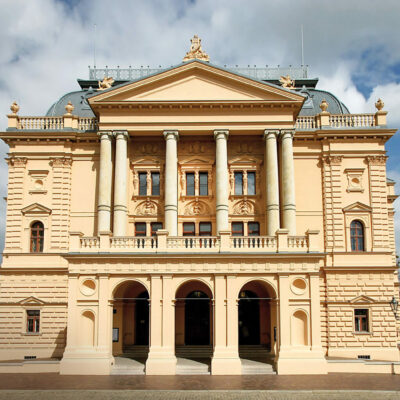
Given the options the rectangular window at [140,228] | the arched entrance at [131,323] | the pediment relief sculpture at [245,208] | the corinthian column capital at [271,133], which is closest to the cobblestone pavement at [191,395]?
the arched entrance at [131,323]

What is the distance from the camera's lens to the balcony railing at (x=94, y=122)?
3834 centimetres

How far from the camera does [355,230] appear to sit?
37.0 m

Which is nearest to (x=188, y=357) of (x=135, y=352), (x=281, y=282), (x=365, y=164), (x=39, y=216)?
(x=135, y=352)

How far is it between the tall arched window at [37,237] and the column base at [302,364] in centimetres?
1884

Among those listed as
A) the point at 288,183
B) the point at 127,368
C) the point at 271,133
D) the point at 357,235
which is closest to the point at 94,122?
the point at 271,133

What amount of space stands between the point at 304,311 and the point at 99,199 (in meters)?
15.9

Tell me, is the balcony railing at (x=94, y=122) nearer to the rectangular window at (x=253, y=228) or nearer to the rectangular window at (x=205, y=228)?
the rectangular window at (x=253, y=228)

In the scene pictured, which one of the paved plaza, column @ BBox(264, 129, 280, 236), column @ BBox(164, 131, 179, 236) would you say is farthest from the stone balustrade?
the paved plaza

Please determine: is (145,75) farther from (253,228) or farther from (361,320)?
(361,320)

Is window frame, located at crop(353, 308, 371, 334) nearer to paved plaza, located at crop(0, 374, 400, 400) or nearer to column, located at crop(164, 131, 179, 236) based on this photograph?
paved plaza, located at crop(0, 374, 400, 400)

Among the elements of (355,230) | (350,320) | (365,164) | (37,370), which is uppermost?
(365,164)

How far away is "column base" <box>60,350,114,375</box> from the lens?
27.7 m

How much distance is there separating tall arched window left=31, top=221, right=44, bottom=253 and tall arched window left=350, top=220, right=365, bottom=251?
22.0 m

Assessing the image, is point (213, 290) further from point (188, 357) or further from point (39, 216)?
point (39, 216)
